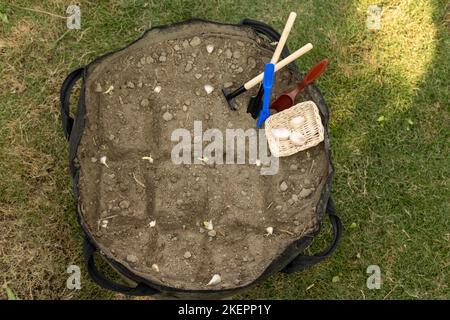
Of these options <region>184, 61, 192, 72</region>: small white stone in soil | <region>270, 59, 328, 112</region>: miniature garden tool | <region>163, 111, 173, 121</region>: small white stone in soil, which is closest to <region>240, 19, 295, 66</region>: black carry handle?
<region>270, 59, 328, 112</region>: miniature garden tool

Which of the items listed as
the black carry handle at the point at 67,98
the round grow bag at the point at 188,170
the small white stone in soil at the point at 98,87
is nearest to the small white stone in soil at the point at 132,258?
the round grow bag at the point at 188,170

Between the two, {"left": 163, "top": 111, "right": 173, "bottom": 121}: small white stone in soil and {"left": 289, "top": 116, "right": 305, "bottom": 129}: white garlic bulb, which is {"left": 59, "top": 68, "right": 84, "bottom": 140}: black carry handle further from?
{"left": 289, "top": 116, "right": 305, "bottom": 129}: white garlic bulb

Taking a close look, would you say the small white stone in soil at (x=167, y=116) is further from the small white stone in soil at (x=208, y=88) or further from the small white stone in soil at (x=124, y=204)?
the small white stone in soil at (x=124, y=204)

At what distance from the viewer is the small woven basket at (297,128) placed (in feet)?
5.30

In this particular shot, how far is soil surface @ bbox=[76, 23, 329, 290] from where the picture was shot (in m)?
1.63

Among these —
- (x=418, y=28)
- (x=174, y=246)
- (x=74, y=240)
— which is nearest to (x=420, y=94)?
(x=418, y=28)

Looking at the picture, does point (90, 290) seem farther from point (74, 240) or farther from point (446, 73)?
point (446, 73)

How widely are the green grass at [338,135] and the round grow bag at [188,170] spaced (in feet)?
0.74

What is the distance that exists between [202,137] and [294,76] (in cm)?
36

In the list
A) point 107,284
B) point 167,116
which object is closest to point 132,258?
point 107,284

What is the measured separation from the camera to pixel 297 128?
164 cm

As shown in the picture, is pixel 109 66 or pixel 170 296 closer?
pixel 170 296

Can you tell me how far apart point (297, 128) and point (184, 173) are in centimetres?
39
